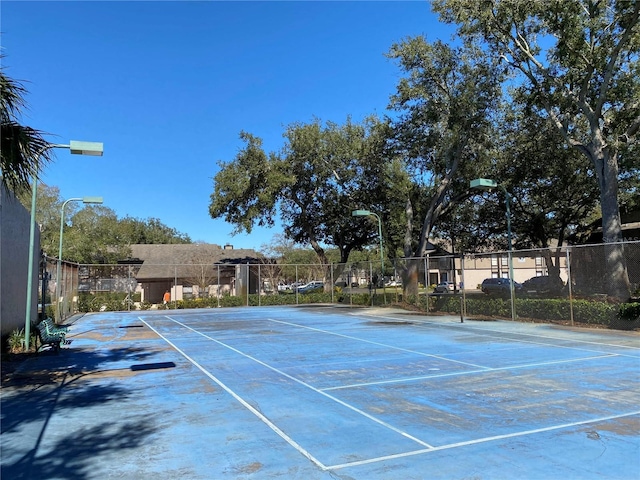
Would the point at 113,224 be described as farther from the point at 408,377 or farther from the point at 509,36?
the point at 408,377

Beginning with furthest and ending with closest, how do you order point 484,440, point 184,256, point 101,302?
point 184,256
point 101,302
point 484,440

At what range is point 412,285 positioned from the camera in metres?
28.0

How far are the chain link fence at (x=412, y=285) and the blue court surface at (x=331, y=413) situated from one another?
6.12 metres

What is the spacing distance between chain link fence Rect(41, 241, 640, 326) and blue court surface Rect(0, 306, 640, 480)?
6121 millimetres

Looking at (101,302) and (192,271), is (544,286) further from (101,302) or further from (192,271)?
(192,271)

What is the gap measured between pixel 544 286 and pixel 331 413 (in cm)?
1713

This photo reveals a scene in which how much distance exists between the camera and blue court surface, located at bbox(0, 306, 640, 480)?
480 centimetres

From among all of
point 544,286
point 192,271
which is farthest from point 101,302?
point 544,286

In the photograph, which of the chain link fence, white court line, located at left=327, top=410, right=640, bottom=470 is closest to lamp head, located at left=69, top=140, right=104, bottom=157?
the chain link fence

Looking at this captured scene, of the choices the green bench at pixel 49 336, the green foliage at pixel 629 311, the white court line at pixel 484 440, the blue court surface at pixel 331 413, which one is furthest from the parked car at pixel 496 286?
the green bench at pixel 49 336

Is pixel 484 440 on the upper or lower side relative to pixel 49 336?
lower

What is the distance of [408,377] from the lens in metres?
8.91

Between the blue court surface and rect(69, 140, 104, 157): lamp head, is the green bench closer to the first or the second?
the blue court surface

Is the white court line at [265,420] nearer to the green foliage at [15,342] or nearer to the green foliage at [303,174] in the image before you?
the green foliage at [15,342]
